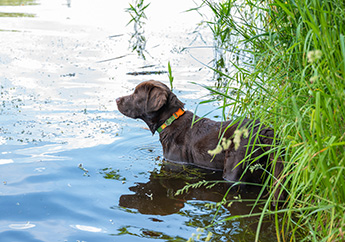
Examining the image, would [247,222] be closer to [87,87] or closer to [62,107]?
[62,107]

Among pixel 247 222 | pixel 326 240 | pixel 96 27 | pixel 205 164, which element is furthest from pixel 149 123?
pixel 96 27

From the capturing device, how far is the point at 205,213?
15.0 feet

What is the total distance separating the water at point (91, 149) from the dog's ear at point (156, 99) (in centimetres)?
69

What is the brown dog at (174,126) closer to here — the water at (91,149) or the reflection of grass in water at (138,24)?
the water at (91,149)

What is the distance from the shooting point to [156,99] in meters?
5.98

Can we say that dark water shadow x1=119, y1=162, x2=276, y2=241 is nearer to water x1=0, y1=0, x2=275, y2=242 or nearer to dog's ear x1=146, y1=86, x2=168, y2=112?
water x1=0, y1=0, x2=275, y2=242

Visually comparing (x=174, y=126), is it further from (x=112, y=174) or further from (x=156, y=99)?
(x=112, y=174)

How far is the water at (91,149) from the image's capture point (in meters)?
4.29

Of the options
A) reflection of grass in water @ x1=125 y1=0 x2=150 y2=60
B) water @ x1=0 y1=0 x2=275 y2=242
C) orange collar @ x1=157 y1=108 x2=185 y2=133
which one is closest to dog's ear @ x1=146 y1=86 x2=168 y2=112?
orange collar @ x1=157 y1=108 x2=185 y2=133

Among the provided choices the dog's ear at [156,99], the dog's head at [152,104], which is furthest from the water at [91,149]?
the dog's ear at [156,99]

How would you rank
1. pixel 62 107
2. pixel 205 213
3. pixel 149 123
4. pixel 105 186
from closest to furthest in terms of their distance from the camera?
pixel 205 213, pixel 105 186, pixel 149 123, pixel 62 107

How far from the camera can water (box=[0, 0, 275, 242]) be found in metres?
4.29

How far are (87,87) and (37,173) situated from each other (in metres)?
3.68

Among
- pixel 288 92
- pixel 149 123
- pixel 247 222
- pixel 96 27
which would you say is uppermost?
pixel 96 27
